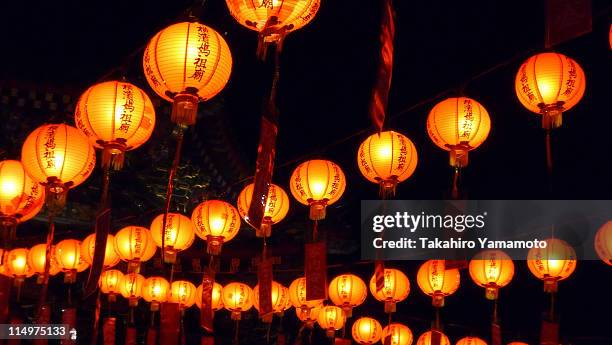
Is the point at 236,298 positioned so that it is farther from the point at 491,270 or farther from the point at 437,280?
the point at 491,270

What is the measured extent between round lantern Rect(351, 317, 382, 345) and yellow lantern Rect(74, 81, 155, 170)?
214 inches

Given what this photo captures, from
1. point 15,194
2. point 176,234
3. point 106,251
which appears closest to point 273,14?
point 15,194

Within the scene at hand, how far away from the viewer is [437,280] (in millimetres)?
7648

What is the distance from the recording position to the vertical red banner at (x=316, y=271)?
20.2ft

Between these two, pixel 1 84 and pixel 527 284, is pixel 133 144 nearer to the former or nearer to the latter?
pixel 1 84

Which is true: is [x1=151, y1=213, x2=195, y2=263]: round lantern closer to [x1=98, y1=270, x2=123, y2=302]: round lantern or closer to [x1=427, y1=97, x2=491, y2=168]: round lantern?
[x1=98, y1=270, x2=123, y2=302]: round lantern

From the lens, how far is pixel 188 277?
11.3 metres

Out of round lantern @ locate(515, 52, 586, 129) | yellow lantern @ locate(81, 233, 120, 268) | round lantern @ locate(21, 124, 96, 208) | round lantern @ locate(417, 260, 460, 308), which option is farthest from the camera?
yellow lantern @ locate(81, 233, 120, 268)

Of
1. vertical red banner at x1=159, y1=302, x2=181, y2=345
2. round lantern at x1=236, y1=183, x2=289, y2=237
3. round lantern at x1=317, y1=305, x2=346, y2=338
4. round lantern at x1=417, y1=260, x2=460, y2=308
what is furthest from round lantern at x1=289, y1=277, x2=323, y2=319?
round lantern at x1=236, y1=183, x2=289, y2=237

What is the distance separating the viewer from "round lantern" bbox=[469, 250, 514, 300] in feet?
24.4

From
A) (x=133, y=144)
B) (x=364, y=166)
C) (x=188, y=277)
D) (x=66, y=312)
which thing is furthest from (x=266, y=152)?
(x=188, y=277)

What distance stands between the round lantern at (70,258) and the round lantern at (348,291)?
2.96 m

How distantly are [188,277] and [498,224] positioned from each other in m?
4.99

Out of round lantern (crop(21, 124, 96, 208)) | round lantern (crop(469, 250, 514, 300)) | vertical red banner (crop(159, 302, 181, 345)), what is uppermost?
round lantern (crop(21, 124, 96, 208))
